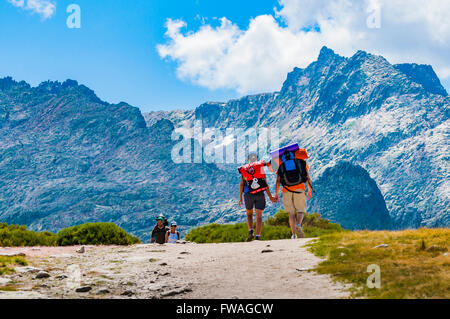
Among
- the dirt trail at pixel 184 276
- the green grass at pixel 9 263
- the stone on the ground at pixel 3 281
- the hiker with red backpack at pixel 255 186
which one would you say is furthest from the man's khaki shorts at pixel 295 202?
the stone on the ground at pixel 3 281

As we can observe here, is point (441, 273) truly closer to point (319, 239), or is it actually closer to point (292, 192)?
point (319, 239)

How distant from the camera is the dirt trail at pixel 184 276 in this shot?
855cm

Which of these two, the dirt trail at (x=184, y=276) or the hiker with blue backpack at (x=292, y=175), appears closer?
the dirt trail at (x=184, y=276)

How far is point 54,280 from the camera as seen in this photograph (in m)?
10.4

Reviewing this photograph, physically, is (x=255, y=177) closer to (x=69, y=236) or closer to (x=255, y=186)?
(x=255, y=186)

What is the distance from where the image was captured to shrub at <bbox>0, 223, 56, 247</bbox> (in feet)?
62.8

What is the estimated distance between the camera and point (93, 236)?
2128 cm

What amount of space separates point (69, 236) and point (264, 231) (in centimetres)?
960

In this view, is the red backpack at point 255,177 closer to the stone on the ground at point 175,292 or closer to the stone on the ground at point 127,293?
the stone on the ground at point 175,292

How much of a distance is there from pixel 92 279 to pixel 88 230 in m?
11.8

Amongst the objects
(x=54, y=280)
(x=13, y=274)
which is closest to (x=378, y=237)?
(x=54, y=280)

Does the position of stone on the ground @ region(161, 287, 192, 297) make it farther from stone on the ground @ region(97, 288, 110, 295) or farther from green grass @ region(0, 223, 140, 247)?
green grass @ region(0, 223, 140, 247)

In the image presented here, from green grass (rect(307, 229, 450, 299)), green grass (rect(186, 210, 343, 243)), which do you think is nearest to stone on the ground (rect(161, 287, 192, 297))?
green grass (rect(307, 229, 450, 299))

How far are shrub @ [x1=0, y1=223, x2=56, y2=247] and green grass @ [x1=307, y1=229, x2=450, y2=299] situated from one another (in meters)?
12.5
